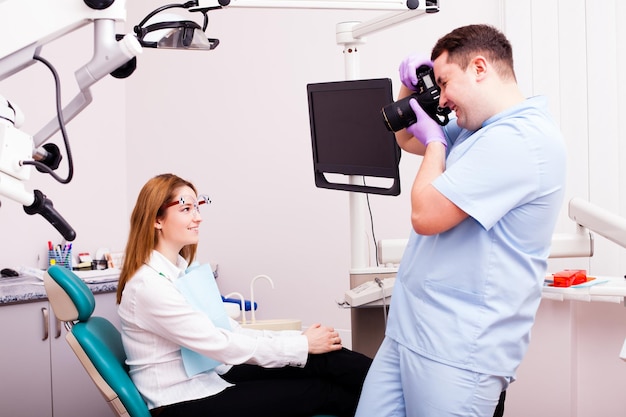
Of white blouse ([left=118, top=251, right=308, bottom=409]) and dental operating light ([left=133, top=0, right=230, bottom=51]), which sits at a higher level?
dental operating light ([left=133, top=0, right=230, bottom=51])

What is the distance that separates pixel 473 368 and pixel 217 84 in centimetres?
310

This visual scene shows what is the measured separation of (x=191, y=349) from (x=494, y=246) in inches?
35.6

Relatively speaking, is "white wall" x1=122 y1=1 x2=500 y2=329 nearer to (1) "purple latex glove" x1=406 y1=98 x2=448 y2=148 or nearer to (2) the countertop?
(2) the countertop

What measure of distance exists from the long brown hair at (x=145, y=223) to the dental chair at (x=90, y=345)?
141mm

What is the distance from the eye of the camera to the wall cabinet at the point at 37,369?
2.87 m

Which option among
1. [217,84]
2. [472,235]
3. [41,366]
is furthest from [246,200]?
[472,235]

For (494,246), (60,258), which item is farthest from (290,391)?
(60,258)

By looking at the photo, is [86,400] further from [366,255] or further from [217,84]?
[217,84]

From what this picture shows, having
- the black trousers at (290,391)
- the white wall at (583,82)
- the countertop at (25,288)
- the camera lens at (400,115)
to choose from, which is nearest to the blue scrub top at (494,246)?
the camera lens at (400,115)

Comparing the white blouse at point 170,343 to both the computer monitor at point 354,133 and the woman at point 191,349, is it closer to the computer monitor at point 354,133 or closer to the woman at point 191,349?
the woman at point 191,349

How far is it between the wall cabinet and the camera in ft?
6.03

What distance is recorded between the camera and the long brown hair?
7.02ft

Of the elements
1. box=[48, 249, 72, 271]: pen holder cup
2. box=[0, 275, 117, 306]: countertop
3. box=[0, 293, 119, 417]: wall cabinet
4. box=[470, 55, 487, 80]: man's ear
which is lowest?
box=[0, 293, 119, 417]: wall cabinet

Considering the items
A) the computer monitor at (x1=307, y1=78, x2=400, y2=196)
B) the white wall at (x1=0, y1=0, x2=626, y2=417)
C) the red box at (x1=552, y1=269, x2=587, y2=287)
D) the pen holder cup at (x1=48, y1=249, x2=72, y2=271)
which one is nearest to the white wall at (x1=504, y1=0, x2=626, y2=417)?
the white wall at (x1=0, y1=0, x2=626, y2=417)
